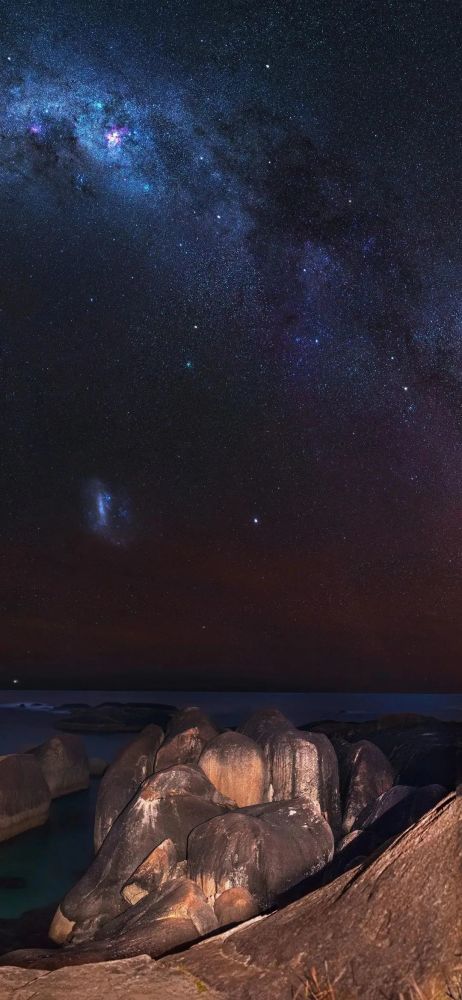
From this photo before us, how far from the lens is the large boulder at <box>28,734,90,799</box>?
29.6 meters

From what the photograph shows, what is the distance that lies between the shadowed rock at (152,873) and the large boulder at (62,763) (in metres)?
16.2

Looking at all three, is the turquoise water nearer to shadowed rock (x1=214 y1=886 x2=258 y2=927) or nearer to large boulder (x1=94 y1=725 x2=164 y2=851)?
large boulder (x1=94 y1=725 x2=164 y2=851)

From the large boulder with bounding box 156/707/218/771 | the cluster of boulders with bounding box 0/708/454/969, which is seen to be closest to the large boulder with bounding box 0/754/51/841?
the cluster of boulders with bounding box 0/708/454/969

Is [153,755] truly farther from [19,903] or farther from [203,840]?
[203,840]

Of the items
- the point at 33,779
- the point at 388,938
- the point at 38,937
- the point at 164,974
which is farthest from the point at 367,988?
the point at 33,779

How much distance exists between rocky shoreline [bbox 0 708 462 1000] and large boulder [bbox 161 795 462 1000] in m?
0.01

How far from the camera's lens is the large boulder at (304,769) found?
18.1 m

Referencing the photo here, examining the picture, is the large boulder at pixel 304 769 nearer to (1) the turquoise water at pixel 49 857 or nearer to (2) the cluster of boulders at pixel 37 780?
(1) the turquoise water at pixel 49 857

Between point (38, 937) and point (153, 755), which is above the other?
point (153, 755)

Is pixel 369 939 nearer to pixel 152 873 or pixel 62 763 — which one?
pixel 152 873

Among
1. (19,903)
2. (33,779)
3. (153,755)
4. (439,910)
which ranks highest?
(439,910)

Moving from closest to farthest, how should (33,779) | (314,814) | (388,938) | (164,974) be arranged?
1. (388,938)
2. (164,974)
3. (314,814)
4. (33,779)

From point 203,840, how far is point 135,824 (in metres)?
2.31

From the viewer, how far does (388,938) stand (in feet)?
16.2
